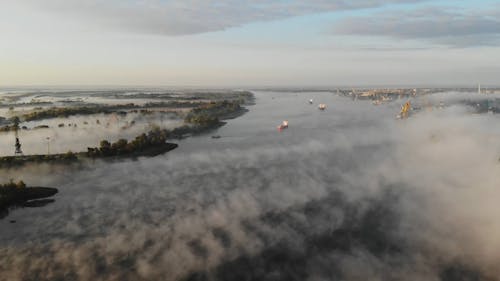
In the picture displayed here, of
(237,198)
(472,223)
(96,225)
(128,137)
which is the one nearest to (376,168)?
(472,223)

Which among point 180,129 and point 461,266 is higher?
point 180,129

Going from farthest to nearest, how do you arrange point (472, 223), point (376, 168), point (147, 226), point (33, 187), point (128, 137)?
point (128, 137) → point (376, 168) → point (33, 187) → point (472, 223) → point (147, 226)

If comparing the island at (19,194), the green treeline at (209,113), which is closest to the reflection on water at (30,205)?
the island at (19,194)

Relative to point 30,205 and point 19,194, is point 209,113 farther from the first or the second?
point 30,205

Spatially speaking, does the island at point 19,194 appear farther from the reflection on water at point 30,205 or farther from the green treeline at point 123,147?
the green treeline at point 123,147

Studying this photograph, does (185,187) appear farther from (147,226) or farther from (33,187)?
(33,187)

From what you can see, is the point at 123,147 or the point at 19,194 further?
the point at 123,147

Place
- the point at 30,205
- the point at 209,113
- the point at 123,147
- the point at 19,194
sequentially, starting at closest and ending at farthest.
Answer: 1. the point at 30,205
2. the point at 19,194
3. the point at 123,147
4. the point at 209,113

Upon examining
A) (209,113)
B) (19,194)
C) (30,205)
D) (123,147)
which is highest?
(209,113)

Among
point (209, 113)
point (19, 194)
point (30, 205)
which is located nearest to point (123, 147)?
point (19, 194)

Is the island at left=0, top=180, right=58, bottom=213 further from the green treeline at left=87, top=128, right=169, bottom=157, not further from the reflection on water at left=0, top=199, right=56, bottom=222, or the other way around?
the green treeline at left=87, top=128, right=169, bottom=157

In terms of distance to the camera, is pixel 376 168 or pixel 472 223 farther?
pixel 376 168
